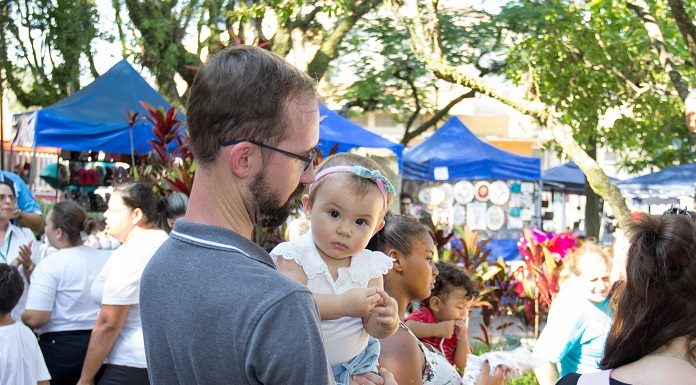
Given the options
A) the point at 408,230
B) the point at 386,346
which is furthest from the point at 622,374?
the point at 408,230

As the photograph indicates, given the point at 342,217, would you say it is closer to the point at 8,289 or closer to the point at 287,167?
the point at 287,167

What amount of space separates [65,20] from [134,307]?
13.8m

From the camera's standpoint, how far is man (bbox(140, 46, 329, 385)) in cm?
160

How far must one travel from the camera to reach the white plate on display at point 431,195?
61.8 ft

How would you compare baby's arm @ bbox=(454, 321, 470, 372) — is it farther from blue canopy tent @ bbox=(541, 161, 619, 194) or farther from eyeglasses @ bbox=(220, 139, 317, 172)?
blue canopy tent @ bbox=(541, 161, 619, 194)

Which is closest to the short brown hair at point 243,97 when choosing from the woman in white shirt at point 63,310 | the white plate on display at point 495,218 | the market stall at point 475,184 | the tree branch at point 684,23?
the woman in white shirt at point 63,310

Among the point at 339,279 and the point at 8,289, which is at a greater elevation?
the point at 339,279

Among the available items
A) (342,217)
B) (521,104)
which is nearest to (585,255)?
(342,217)

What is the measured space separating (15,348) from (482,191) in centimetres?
1491

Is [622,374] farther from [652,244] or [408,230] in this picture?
[408,230]

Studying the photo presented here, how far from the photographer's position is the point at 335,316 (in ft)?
8.13

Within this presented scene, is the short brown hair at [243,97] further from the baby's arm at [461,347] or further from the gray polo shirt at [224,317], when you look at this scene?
the baby's arm at [461,347]

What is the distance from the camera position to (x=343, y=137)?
11727 mm

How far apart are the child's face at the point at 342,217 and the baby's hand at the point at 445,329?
4.61ft
